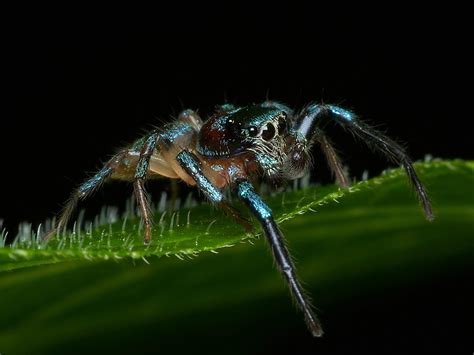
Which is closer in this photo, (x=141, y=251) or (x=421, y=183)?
(x=141, y=251)

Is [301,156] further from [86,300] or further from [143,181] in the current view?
[86,300]

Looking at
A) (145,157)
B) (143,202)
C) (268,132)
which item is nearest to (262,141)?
(268,132)

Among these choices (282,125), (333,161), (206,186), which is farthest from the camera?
(333,161)

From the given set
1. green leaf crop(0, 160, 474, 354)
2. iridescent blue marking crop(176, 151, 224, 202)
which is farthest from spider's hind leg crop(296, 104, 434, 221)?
iridescent blue marking crop(176, 151, 224, 202)

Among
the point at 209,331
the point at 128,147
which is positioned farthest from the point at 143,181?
the point at 209,331

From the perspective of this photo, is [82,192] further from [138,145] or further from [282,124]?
[282,124]

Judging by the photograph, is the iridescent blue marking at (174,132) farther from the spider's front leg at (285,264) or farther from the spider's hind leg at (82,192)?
the spider's front leg at (285,264)

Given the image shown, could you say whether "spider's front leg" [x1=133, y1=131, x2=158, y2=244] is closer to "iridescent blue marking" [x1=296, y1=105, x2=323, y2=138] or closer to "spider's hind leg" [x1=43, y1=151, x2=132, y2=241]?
"spider's hind leg" [x1=43, y1=151, x2=132, y2=241]
